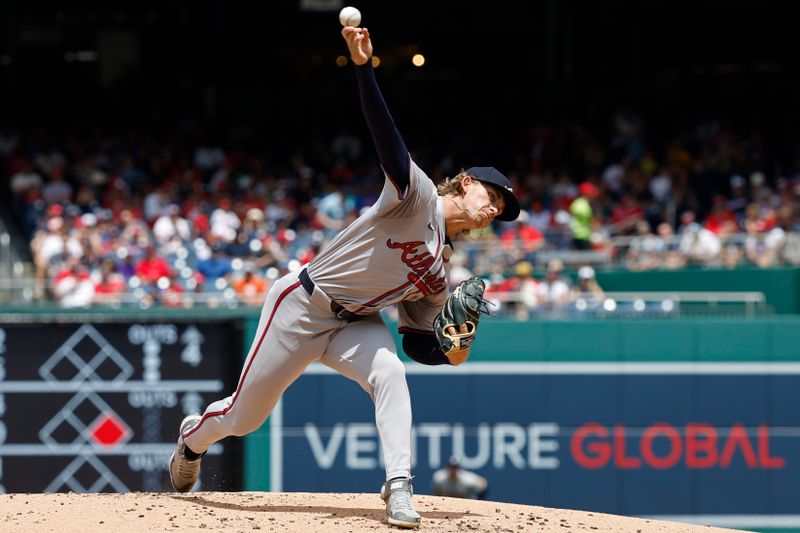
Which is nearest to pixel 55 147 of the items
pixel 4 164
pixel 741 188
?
pixel 4 164

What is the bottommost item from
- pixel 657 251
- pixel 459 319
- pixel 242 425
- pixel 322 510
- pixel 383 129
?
pixel 322 510

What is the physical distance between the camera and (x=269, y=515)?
535cm

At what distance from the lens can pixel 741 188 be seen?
50.5ft

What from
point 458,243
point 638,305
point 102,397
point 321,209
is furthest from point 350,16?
point 321,209

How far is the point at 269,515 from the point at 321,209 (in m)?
9.32

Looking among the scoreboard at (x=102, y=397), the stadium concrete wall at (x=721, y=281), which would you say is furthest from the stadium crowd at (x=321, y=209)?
the scoreboard at (x=102, y=397)

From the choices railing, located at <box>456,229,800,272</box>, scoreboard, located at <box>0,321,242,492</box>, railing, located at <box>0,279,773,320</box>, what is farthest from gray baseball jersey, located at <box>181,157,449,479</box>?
railing, located at <box>456,229,800,272</box>

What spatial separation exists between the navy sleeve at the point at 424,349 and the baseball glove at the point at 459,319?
191 mm

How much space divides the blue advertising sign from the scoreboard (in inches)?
35.7

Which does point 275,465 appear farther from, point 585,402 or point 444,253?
point 444,253

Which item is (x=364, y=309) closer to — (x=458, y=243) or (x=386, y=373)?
(x=386, y=373)

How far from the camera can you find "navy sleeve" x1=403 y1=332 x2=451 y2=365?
5.41 meters

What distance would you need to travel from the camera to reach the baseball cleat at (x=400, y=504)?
195 inches

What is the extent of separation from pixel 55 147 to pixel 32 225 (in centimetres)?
256
